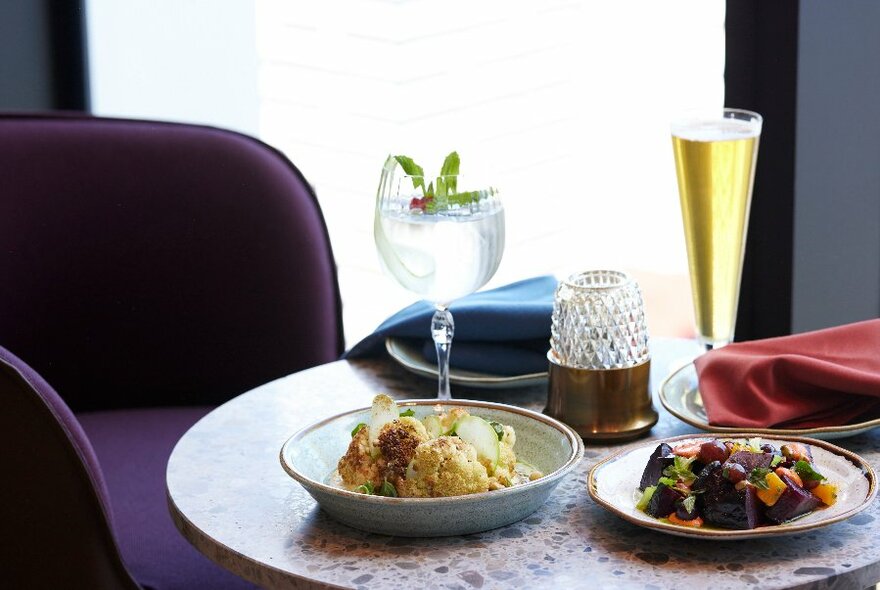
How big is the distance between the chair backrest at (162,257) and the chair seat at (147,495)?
0.11 m

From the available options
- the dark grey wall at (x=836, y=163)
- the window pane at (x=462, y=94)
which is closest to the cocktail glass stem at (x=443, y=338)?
the dark grey wall at (x=836, y=163)

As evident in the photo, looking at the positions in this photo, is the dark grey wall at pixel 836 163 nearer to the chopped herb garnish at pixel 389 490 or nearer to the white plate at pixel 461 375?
the white plate at pixel 461 375

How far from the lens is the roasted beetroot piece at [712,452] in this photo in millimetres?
1016

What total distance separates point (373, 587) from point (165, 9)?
2307 millimetres

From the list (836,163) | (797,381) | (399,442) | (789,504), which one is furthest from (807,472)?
(836,163)

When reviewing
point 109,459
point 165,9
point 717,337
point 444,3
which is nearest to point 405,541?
point 717,337

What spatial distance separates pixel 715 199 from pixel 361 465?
512 mm

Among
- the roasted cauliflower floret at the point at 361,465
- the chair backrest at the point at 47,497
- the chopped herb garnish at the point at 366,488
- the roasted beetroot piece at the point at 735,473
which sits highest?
the roasted beetroot piece at the point at 735,473

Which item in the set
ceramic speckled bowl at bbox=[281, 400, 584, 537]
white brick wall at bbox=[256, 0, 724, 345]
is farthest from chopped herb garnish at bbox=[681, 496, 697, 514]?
white brick wall at bbox=[256, 0, 724, 345]

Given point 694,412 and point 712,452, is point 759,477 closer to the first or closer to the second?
point 712,452

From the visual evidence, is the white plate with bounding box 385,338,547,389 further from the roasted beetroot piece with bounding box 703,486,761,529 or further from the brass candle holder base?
the roasted beetroot piece with bounding box 703,486,761,529

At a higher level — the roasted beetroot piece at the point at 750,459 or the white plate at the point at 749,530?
the roasted beetroot piece at the point at 750,459

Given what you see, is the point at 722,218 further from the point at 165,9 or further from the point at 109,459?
the point at 165,9

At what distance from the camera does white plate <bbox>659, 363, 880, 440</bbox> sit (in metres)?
1.17
